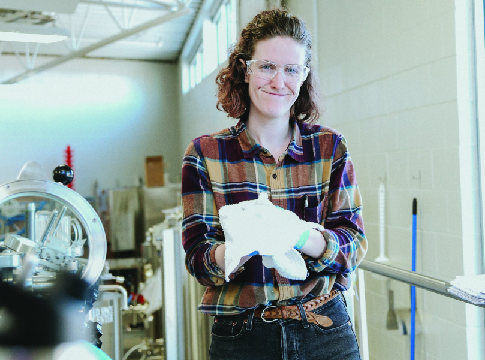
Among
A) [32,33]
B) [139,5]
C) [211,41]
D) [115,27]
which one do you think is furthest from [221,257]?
[115,27]

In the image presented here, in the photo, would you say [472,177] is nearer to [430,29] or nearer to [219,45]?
[430,29]

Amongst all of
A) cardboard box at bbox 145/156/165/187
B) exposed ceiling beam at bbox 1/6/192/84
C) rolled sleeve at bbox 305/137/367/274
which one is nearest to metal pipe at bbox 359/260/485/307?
rolled sleeve at bbox 305/137/367/274

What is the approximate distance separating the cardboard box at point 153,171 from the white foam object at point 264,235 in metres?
4.45

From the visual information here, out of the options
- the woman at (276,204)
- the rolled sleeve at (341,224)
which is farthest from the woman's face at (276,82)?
the rolled sleeve at (341,224)

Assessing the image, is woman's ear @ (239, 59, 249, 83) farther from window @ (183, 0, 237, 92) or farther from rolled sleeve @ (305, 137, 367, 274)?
window @ (183, 0, 237, 92)

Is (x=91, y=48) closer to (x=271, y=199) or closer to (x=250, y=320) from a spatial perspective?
(x=271, y=199)

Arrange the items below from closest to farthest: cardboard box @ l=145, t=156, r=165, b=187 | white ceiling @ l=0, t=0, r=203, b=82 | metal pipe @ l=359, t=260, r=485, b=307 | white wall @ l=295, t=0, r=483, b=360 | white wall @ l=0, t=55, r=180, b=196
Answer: metal pipe @ l=359, t=260, r=485, b=307
white wall @ l=295, t=0, r=483, b=360
white ceiling @ l=0, t=0, r=203, b=82
white wall @ l=0, t=55, r=180, b=196
cardboard box @ l=145, t=156, r=165, b=187

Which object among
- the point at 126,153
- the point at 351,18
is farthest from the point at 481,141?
the point at 126,153

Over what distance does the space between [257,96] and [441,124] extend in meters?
1.17

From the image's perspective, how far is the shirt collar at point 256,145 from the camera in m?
0.87

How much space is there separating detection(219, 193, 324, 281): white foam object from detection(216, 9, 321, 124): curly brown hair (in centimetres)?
29

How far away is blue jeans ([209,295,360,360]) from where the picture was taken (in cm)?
78

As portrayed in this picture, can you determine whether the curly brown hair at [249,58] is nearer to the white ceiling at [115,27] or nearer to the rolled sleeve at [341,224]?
the rolled sleeve at [341,224]

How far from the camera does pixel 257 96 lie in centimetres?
88
